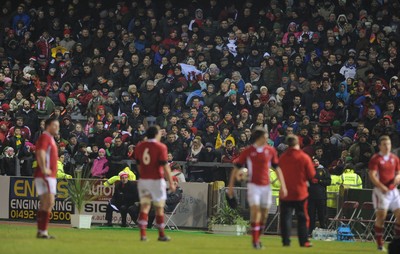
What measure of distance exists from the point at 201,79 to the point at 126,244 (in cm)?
1352

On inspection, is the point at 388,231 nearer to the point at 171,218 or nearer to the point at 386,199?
the point at 386,199

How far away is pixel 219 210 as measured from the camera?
2723cm

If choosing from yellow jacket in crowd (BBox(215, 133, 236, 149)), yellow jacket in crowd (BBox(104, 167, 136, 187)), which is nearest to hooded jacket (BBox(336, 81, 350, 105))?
yellow jacket in crowd (BBox(215, 133, 236, 149))

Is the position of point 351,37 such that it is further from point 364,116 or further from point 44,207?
point 44,207

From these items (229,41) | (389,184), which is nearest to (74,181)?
(229,41)

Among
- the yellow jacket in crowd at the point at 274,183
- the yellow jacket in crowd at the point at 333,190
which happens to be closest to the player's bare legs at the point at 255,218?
the yellow jacket in crowd at the point at 274,183

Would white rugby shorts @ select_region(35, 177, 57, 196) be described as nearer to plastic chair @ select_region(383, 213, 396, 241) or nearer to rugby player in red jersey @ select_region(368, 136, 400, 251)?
rugby player in red jersey @ select_region(368, 136, 400, 251)

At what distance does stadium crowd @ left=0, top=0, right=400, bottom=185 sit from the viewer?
29.6 metres

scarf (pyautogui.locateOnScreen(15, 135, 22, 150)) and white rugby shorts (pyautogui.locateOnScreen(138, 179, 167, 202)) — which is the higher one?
scarf (pyautogui.locateOnScreen(15, 135, 22, 150))

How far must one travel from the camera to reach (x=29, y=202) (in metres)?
29.5

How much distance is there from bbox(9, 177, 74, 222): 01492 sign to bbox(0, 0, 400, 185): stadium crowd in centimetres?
109

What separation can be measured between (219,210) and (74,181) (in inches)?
159

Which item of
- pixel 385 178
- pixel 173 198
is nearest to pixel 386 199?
pixel 385 178

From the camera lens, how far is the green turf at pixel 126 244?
722 inches
